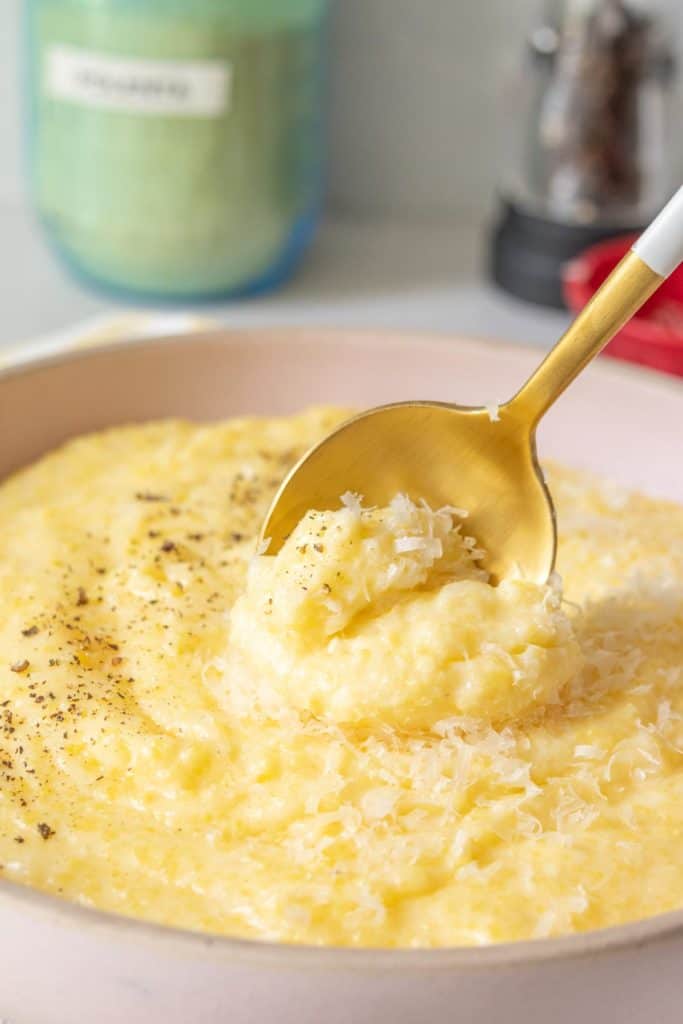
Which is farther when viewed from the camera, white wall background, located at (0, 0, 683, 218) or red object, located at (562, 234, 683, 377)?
white wall background, located at (0, 0, 683, 218)

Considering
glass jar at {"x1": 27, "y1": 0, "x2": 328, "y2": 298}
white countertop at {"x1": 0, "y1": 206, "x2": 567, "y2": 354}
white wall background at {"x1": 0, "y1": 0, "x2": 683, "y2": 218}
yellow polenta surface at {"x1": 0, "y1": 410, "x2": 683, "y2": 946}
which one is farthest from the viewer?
white wall background at {"x1": 0, "y1": 0, "x2": 683, "y2": 218}

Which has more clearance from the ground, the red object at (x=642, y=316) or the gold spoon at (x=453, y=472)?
the gold spoon at (x=453, y=472)

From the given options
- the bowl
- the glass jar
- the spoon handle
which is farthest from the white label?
the bowl

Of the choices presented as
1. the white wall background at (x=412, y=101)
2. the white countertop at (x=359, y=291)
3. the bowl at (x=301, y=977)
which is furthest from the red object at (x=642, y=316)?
the bowl at (x=301, y=977)

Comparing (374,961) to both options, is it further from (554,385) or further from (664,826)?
(554,385)

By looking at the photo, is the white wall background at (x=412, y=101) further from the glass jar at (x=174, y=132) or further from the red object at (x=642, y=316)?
the red object at (x=642, y=316)

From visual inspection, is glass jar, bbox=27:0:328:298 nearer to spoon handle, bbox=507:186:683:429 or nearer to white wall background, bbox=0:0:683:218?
white wall background, bbox=0:0:683:218
